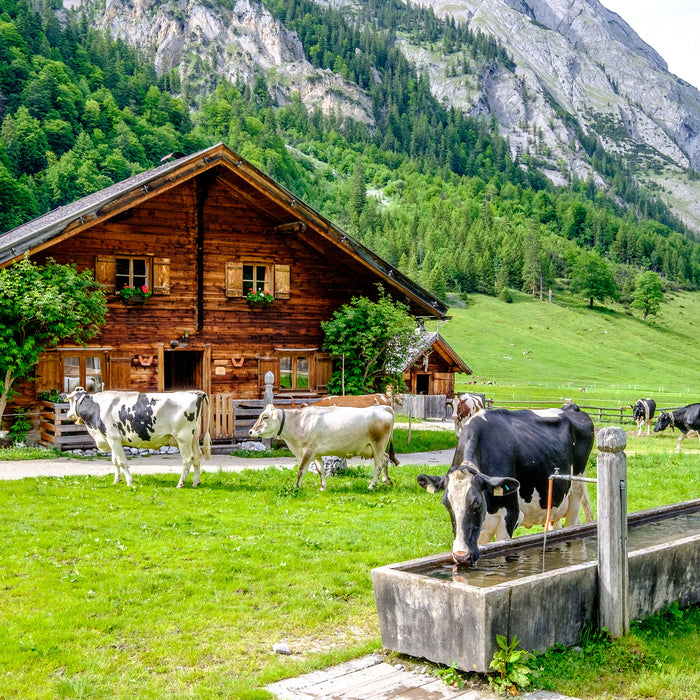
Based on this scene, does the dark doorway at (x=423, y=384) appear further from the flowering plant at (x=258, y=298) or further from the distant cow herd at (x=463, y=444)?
the distant cow herd at (x=463, y=444)

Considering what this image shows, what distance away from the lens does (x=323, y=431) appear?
638 inches

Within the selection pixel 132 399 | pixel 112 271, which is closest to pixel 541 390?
pixel 112 271

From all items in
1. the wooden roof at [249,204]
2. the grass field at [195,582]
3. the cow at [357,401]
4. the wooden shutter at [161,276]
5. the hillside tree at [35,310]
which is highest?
the wooden roof at [249,204]

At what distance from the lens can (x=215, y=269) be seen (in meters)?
25.2

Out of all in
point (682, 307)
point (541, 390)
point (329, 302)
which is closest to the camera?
point (329, 302)

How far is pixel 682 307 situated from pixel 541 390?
97.8 meters

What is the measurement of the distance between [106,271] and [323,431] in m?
10.5

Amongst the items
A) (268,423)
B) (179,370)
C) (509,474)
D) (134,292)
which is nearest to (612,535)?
(509,474)

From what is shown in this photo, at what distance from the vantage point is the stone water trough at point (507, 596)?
21.6 ft

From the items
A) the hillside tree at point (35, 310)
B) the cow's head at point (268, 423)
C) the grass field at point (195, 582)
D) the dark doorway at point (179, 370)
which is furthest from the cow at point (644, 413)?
the hillside tree at point (35, 310)

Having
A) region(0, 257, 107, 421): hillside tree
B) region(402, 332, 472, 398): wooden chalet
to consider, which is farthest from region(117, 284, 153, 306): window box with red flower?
region(402, 332, 472, 398): wooden chalet

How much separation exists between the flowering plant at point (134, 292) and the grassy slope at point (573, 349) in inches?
2002

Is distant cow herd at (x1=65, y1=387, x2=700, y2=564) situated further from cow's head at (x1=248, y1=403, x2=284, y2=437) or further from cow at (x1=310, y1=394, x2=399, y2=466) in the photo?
cow at (x1=310, y1=394, x2=399, y2=466)

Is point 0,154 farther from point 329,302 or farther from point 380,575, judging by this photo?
point 380,575
